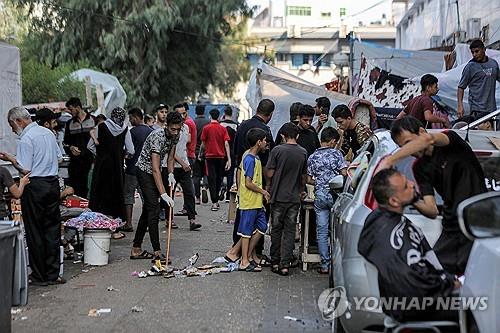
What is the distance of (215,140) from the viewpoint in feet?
53.6

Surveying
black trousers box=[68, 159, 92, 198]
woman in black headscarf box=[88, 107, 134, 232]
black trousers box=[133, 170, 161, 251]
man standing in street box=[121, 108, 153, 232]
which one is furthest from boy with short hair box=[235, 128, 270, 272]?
black trousers box=[68, 159, 92, 198]

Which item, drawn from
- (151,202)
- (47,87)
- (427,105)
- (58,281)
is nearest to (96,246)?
(151,202)

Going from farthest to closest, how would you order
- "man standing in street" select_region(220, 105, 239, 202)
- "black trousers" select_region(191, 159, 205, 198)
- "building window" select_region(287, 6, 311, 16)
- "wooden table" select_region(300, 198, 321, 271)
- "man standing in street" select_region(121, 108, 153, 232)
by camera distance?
"building window" select_region(287, 6, 311, 16) → "black trousers" select_region(191, 159, 205, 198) → "man standing in street" select_region(220, 105, 239, 202) → "man standing in street" select_region(121, 108, 153, 232) → "wooden table" select_region(300, 198, 321, 271)

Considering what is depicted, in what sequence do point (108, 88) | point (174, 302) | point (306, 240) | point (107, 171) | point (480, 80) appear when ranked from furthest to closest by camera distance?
point (108, 88) < point (107, 171) < point (480, 80) < point (306, 240) < point (174, 302)

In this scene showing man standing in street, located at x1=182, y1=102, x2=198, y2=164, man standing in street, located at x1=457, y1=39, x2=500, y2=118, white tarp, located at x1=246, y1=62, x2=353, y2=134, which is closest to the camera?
man standing in street, located at x1=457, y1=39, x2=500, y2=118

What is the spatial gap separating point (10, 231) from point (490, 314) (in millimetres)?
3761

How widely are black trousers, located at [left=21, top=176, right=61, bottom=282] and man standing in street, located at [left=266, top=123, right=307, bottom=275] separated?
2474 millimetres

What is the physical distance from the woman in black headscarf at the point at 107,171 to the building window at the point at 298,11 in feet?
241

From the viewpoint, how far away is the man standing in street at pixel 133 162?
43.7 ft

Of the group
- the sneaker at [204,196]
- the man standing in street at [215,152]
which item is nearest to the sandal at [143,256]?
the man standing in street at [215,152]

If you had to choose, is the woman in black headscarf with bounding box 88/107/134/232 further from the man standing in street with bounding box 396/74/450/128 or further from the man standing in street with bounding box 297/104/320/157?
the man standing in street with bounding box 396/74/450/128

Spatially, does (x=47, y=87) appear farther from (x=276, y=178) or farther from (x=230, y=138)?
(x=276, y=178)

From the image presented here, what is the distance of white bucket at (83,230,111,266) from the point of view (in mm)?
10461

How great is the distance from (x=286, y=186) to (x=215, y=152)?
268 inches
